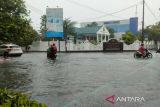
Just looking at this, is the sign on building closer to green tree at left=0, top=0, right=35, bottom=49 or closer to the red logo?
green tree at left=0, top=0, right=35, bottom=49

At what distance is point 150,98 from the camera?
965 centimetres

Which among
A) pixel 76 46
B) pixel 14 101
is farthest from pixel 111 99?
pixel 76 46

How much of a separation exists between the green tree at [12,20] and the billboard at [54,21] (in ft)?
25.1

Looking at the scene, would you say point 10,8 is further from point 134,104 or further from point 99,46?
point 134,104

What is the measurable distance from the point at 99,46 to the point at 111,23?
91810 millimetres

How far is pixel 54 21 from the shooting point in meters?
52.5

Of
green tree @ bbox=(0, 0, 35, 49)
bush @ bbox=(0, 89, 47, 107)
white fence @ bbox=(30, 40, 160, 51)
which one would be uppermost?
green tree @ bbox=(0, 0, 35, 49)

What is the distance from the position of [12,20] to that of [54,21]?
12.6 metres

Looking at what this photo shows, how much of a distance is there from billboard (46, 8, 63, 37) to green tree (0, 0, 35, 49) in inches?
Answer: 301

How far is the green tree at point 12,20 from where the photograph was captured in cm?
3846

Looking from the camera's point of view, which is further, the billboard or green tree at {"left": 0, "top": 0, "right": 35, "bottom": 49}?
the billboard

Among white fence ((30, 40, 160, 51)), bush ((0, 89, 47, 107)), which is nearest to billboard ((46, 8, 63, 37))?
white fence ((30, 40, 160, 51))

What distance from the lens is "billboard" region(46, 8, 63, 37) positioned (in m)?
51.8

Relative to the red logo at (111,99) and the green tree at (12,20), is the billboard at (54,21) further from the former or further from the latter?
the red logo at (111,99)
